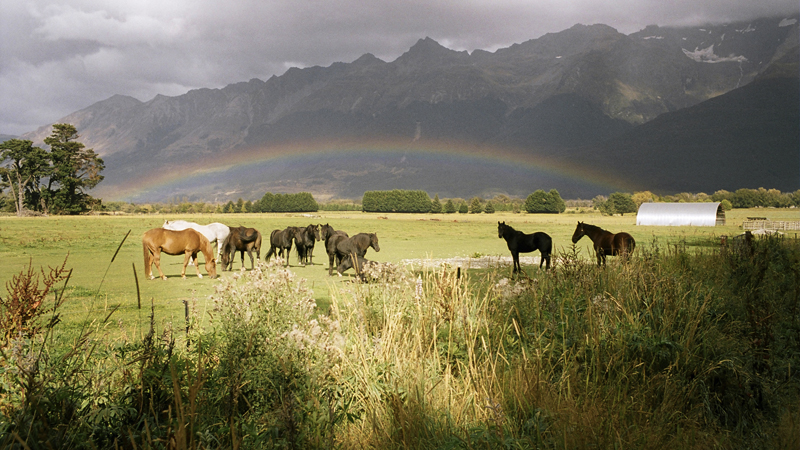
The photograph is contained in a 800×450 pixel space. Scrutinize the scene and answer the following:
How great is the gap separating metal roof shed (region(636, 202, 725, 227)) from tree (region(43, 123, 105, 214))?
5959 cm

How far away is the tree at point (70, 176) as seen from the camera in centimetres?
5031

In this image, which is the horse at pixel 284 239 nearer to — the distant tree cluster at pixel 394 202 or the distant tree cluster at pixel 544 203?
the distant tree cluster at pixel 544 203

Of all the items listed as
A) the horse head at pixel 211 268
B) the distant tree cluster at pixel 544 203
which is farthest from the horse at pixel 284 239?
the distant tree cluster at pixel 544 203

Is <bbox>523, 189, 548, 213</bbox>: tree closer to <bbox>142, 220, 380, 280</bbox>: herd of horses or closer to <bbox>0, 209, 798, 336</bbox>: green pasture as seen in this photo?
<bbox>0, 209, 798, 336</bbox>: green pasture

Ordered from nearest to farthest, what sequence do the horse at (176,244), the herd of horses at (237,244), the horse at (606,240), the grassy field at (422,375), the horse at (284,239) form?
1. the grassy field at (422,375)
2. the horse at (606,240)
3. the herd of horses at (237,244)
4. the horse at (176,244)
5. the horse at (284,239)

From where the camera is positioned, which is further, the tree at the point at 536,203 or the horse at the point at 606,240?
the tree at the point at 536,203

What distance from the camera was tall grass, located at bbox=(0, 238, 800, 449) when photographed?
3.33 metres

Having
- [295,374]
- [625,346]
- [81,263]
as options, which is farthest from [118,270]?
[625,346]

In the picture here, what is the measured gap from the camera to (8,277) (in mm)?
15320

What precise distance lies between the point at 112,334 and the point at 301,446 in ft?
17.2

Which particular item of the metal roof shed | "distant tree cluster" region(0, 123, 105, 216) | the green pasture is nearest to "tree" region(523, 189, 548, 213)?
the metal roof shed

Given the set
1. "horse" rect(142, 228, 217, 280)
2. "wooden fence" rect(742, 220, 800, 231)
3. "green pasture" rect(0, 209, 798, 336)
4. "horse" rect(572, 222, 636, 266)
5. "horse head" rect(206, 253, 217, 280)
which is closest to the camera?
"green pasture" rect(0, 209, 798, 336)

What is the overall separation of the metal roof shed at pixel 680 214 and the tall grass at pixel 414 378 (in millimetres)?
55798

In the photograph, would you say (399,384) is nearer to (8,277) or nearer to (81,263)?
(8,277)
